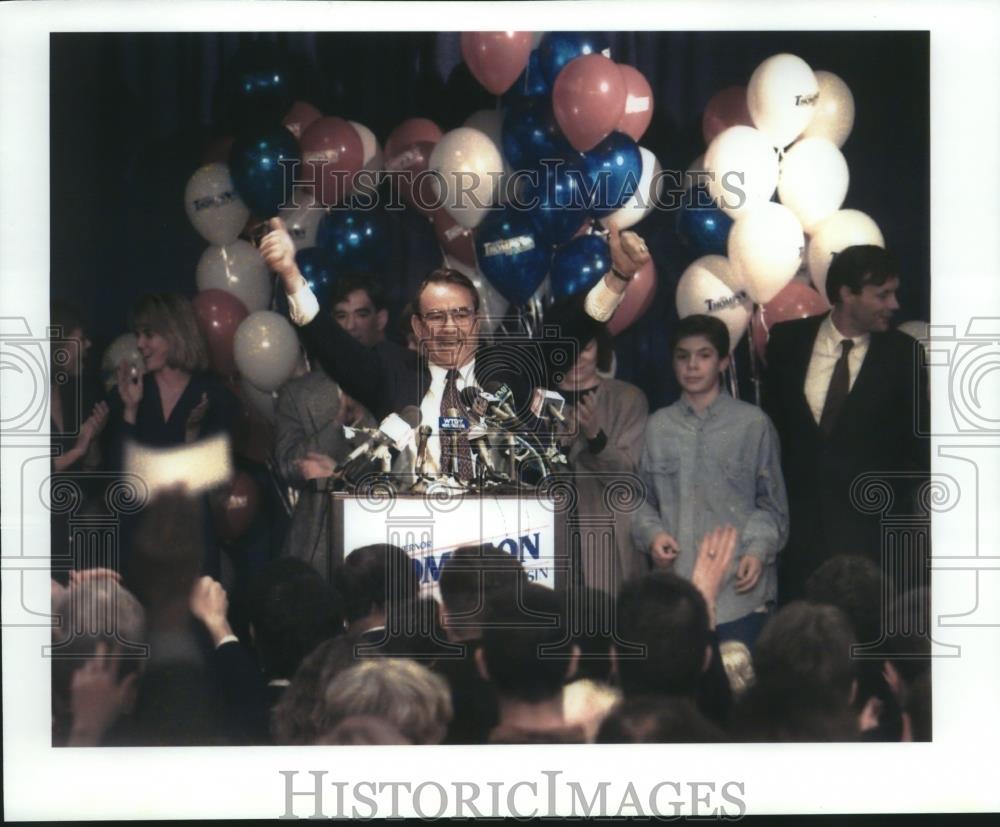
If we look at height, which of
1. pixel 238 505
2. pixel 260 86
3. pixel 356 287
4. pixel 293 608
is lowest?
pixel 293 608

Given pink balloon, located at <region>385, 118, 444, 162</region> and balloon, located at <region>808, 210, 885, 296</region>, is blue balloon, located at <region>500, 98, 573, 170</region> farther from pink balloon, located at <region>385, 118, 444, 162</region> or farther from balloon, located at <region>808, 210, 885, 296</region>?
balloon, located at <region>808, 210, 885, 296</region>

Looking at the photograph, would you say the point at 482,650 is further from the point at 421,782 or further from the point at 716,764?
the point at 716,764

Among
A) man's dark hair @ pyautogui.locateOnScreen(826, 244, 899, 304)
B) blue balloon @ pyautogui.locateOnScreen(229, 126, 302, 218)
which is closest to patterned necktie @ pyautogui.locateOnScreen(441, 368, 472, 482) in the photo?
blue balloon @ pyautogui.locateOnScreen(229, 126, 302, 218)

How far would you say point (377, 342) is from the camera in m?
3.51

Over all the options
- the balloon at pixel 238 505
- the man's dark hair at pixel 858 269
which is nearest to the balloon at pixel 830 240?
the man's dark hair at pixel 858 269

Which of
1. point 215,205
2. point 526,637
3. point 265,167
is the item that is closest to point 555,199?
point 265,167

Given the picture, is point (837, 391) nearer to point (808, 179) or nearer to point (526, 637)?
point (808, 179)

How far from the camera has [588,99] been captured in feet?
11.1

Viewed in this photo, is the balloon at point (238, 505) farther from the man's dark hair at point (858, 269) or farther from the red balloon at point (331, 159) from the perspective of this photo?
the man's dark hair at point (858, 269)

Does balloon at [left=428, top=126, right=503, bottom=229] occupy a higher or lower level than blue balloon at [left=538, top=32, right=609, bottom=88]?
lower

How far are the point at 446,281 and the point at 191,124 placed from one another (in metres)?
0.71

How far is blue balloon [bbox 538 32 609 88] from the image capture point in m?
3.46

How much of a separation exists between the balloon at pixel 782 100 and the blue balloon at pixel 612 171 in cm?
31

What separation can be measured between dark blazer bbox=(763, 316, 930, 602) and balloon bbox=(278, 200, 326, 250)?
3.65ft
